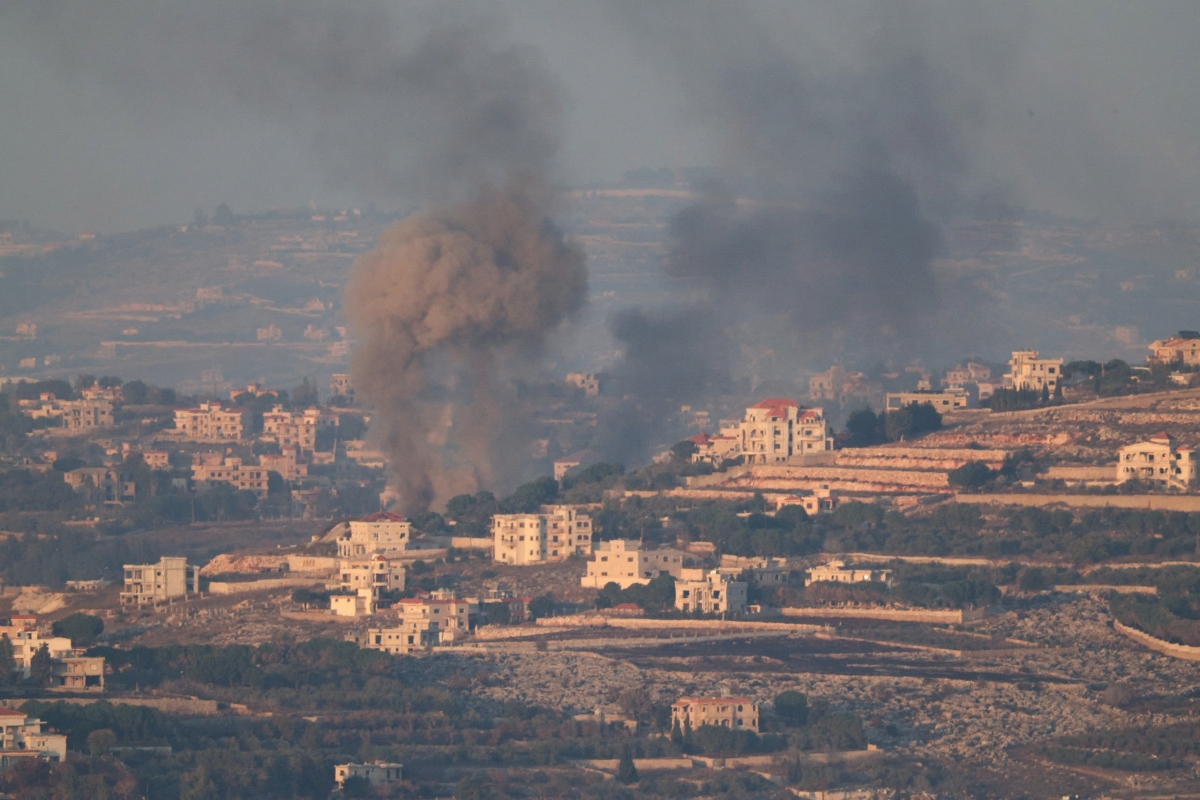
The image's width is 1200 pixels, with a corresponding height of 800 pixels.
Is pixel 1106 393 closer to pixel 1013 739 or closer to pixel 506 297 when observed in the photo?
pixel 506 297

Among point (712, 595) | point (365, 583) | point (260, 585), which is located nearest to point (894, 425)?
point (712, 595)

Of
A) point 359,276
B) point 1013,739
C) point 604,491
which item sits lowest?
point 1013,739

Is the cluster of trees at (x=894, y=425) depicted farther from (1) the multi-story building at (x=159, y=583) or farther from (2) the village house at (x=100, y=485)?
(2) the village house at (x=100, y=485)

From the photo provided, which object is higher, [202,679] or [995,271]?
[995,271]

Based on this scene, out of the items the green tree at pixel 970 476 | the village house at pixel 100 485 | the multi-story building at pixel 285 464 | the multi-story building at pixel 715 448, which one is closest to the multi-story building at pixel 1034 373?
the multi-story building at pixel 715 448

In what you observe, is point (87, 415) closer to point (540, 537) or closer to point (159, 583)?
point (159, 583)

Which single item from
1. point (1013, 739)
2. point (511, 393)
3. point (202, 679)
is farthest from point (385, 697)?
point (511, 393)
